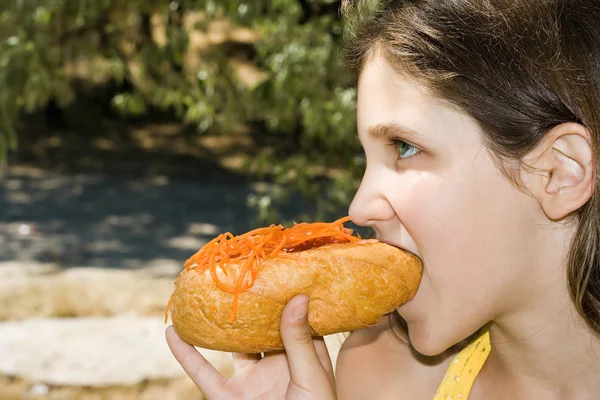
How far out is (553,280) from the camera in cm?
231

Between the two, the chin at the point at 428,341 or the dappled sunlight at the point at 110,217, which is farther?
the dappled sunlight at the point at 110,217

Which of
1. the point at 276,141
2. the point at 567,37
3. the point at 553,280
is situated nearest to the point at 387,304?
the point at 553,280

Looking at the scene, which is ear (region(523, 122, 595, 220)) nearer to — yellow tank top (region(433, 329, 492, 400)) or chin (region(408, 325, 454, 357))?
chin (region(408, 325, 454, 357))

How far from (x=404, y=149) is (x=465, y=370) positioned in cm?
88

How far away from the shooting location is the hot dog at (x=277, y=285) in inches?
89.7

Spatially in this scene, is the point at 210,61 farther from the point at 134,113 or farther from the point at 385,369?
the point at 385,369

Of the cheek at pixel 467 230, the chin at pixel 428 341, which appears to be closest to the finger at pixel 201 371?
the chin at pixel 428 341

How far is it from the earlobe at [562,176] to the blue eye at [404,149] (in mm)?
327

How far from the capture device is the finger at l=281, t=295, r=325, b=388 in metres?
2.25

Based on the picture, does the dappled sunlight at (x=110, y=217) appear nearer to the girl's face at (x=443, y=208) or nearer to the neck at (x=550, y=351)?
the neck at (x=550, y=351)

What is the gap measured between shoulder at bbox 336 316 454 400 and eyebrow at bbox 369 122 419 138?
0.90m

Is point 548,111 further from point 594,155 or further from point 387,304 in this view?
point 387,304

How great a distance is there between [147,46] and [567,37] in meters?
4.12

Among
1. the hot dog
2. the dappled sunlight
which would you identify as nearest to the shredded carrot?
the hot dog
